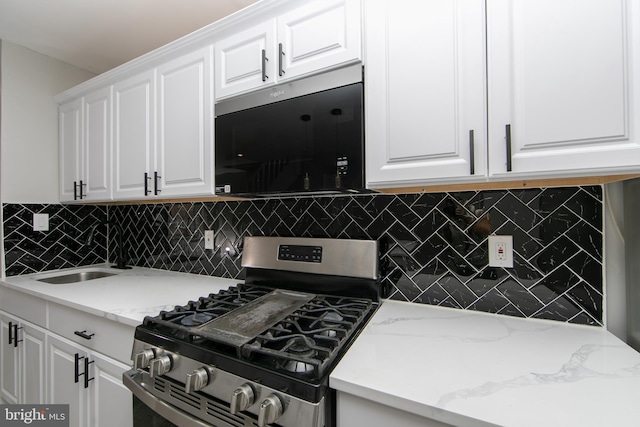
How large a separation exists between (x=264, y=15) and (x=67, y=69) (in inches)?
78.5

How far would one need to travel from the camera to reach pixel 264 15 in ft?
4.08

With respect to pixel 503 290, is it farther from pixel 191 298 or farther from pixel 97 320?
pixel 97 320

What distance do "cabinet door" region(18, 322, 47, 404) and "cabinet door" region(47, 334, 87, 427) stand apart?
7cm

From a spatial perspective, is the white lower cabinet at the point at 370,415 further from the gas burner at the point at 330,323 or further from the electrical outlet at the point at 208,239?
the electrical outlet at the point at 208,239

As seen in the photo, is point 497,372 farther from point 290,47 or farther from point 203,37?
point 203,37

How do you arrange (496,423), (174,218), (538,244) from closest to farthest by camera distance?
1. (496,423)
2. (538,244)
3. (174,218)

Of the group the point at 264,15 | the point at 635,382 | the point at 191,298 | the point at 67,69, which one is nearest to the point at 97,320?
the point at 191,298

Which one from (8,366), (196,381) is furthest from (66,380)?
(196,381)

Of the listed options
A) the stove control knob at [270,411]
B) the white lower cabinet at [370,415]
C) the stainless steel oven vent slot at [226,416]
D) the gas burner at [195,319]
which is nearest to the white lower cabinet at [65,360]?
the gas burner at [195,319]

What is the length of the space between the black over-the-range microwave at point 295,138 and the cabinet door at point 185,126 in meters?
0.12

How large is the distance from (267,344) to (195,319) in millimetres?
371

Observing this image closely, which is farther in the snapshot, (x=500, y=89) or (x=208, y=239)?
(x=208, y=239)

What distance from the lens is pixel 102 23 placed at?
1.71 meters

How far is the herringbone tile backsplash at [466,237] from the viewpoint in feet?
3.32
